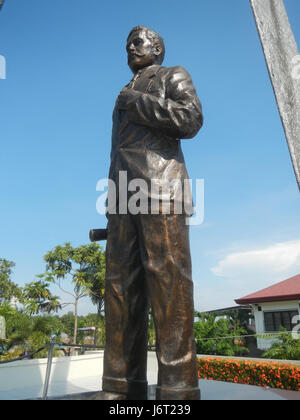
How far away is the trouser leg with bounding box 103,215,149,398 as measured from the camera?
7.57 feet

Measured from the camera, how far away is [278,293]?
1681cm

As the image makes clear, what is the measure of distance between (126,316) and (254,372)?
672 cm

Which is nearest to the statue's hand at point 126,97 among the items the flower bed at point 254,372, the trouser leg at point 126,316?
the trouser leg at point 126,316

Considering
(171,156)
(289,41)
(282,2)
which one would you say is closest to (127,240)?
(171,156)

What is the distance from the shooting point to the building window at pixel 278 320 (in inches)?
632

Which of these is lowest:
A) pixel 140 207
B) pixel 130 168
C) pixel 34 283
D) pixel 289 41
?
pixel 140 207

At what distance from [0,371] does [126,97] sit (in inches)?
271

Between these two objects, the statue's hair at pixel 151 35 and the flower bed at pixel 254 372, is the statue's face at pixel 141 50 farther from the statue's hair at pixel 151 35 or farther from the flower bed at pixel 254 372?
the flower bed at pixel 254 372

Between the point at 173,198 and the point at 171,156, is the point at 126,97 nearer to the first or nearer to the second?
the point at 171,156

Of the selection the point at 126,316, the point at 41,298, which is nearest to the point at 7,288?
the point at 41,298
